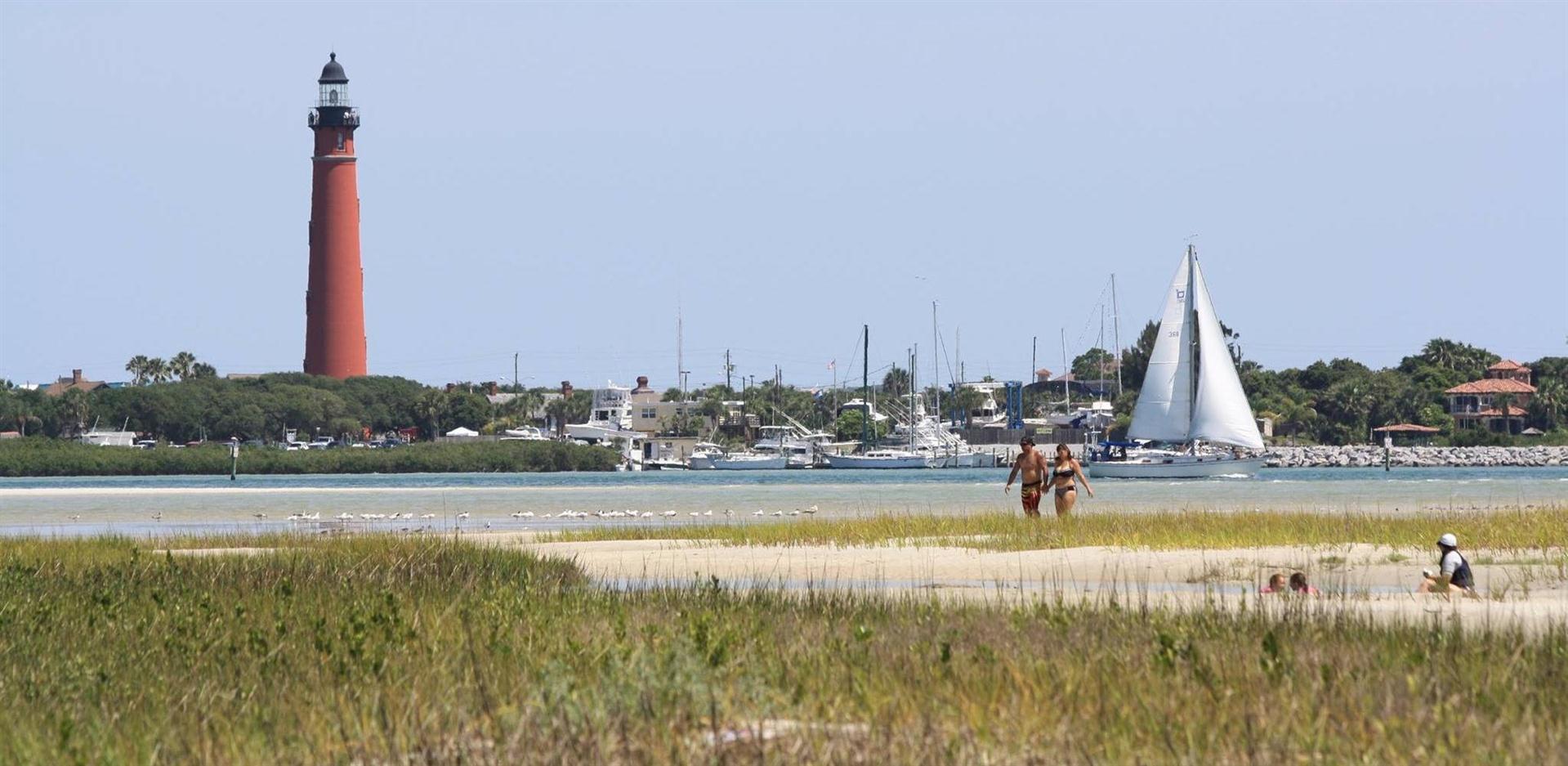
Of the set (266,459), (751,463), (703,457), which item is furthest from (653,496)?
(703,457)

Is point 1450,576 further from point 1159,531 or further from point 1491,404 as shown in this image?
point 1491,404

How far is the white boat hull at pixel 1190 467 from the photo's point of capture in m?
74.9

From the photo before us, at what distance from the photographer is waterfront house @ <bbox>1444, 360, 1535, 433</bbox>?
124m

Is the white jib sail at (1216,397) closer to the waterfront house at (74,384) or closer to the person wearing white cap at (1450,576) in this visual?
the person wearing white cap at (1450,576)

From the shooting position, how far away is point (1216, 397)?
72.4 metres

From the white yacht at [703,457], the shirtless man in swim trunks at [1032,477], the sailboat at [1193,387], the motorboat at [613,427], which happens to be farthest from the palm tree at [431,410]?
the shirtless man in swim trunks at [1032,477]

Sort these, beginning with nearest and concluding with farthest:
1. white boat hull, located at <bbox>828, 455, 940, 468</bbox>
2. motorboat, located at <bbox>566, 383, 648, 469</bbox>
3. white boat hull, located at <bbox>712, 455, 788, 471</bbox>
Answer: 1. white boat hull, located at <bbox>828, 455, 940, 468</bbox>
2. white boat hull, located at <bbox>712, 455, 788, 471</bbox>
3. motorboat, located at <bbox>566, 383, 648, 469</bbox>

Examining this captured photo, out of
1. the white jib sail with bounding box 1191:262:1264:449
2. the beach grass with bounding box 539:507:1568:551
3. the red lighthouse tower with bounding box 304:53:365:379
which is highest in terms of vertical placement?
the red lighthouse tower with bounding box 304:53:365:379

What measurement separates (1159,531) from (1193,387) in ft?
156

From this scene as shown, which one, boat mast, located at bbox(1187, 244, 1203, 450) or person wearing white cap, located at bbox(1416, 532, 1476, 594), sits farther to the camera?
boat mast, located at bbox(1187, 244, 1203, 450)

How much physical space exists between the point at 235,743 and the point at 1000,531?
1760cm

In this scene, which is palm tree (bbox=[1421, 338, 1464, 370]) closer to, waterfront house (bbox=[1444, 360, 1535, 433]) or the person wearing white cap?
waterfront house (bbox=[1444, 360, 1535, 433])

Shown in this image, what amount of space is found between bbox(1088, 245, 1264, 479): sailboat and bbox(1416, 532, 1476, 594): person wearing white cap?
5302 cm

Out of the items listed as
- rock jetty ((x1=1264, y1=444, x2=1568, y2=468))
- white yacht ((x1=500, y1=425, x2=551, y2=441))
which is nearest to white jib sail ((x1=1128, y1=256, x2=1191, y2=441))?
rock jetty ((x1=1264, y1=444, x2=1568, y2=468))
